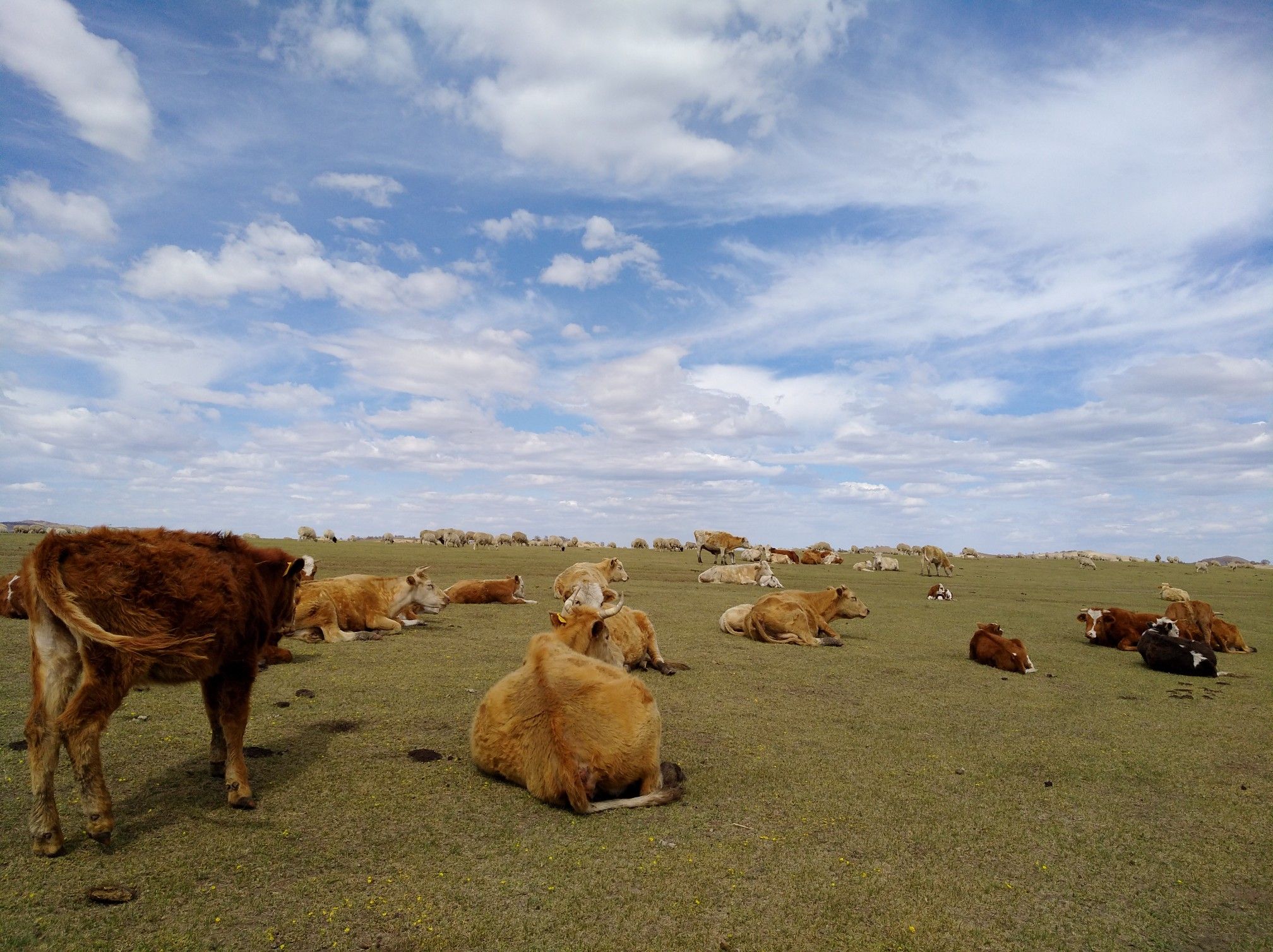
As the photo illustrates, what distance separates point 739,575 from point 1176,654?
18.6 metres

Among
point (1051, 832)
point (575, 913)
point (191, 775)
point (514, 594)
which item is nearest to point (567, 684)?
point (575, 913)

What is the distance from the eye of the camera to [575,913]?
3795 mm

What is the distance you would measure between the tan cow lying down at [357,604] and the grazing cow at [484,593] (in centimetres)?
317

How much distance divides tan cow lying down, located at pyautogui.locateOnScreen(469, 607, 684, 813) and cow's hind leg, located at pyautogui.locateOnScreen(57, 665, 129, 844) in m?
2.49

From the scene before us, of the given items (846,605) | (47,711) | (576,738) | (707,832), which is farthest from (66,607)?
(846,605)

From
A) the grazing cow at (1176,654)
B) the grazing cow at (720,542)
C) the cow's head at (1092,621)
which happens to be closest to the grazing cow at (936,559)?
the grazing cow at (720,542)

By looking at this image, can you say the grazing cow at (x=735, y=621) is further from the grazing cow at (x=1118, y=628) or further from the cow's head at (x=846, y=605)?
the grazing cow at (x=1118, y=628)

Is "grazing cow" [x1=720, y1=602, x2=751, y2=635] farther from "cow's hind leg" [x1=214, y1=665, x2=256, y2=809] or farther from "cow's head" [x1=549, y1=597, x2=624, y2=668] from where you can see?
"cow's hind leg" [x1=214, y1=665, x2=256, y2=809]

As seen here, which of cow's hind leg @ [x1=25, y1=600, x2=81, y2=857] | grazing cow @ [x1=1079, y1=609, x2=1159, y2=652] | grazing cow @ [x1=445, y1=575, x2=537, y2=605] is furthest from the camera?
grazing cow @ [x1=445, y1=575, x2=537, y2=605]

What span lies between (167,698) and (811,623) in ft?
34.6

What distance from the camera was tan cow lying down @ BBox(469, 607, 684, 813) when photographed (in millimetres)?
5223

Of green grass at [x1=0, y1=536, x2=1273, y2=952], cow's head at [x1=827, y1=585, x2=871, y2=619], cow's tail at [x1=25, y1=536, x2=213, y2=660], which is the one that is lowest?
green grass at [x1=0, y1=536, x2=1273, y2=952]

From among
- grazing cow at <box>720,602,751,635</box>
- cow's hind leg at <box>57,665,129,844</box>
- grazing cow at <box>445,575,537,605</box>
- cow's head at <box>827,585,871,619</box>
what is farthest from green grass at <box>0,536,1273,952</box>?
grazing cow at <box>445,575,537,605</box>

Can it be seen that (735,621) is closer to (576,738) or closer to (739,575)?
(576,738)
